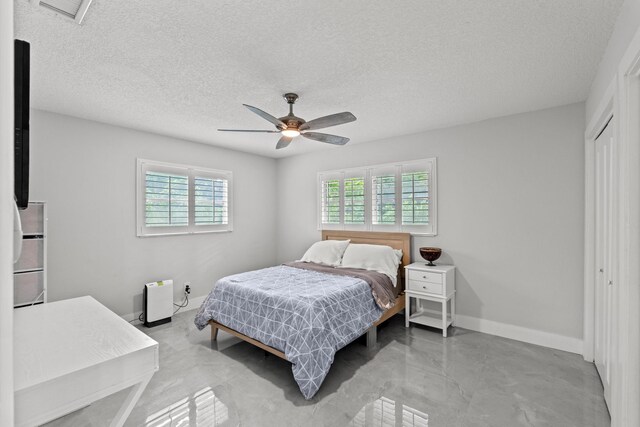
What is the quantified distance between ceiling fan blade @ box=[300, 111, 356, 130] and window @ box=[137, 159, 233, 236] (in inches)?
94.9

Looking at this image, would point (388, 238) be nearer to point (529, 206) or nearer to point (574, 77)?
point (529, 206)

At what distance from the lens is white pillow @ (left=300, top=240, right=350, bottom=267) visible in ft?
14.0

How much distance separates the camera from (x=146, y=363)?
50.2 inches

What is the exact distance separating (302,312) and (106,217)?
109 inches

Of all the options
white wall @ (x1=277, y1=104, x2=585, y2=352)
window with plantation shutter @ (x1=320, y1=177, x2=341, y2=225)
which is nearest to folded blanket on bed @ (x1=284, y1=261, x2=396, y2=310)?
white wall @ (x1=277, y1=104, x2=585, y2=352)

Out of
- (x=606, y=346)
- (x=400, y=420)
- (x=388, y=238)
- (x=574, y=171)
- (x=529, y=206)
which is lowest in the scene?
(x=400, y=420)

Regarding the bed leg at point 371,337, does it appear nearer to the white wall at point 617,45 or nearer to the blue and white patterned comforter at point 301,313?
the blue and white patterned comforter at point 301,313

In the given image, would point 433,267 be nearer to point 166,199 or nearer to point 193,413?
point 193,413

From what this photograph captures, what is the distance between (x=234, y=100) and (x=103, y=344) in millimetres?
2339

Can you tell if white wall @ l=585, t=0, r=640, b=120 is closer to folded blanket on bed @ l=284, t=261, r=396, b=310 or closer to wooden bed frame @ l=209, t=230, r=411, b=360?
wooden bed frame @ l=209, t=230, r=411, b=360

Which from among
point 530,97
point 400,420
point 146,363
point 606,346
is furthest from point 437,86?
point 146,363

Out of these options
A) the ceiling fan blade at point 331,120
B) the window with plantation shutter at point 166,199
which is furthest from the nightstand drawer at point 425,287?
the window with plantation shutter at point 166,199

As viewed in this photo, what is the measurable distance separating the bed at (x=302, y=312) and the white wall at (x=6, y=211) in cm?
218

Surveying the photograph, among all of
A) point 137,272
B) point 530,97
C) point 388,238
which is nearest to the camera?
point 530,97
